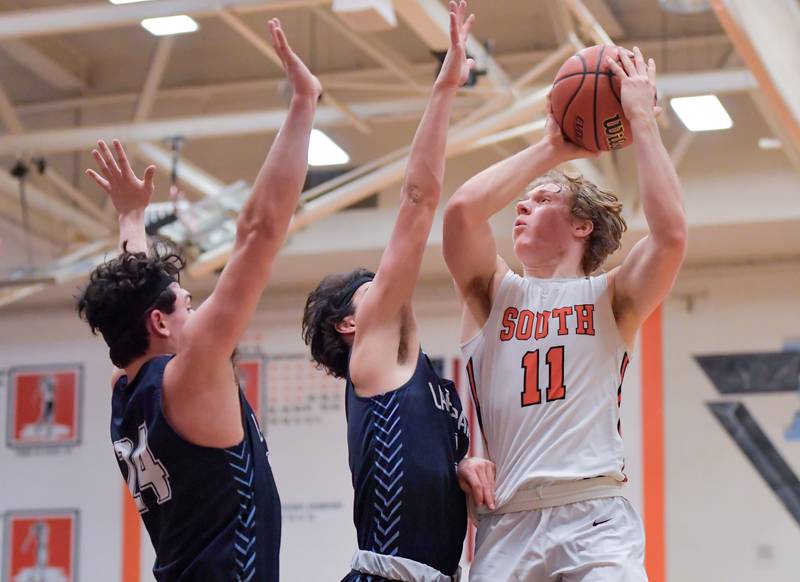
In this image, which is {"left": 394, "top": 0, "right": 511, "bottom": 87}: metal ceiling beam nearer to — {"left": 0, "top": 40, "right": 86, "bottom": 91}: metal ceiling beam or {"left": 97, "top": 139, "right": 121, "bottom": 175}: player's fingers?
{"left": 97, "top": 139, "right": 121, "bottom": 175}: player's fingers

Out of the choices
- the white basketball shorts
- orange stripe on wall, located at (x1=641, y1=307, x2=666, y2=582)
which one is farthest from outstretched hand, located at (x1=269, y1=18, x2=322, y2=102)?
orange stripe on wall, located at (x1=641, y1=307, x2=666, y2=582)

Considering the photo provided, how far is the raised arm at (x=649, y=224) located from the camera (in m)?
3.71

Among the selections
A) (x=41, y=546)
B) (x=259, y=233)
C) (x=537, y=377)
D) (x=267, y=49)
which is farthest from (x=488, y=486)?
(x=41, y=546)

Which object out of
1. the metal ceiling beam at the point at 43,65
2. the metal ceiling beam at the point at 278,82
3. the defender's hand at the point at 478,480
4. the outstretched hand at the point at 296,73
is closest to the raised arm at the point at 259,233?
the outstretched hand at the point at 296,73

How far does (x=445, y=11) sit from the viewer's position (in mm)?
8758

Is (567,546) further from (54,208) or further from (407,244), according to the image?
(54,208)

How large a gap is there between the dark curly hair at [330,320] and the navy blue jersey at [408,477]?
9.4 inches

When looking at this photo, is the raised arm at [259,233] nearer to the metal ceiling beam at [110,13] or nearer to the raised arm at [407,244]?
the raised arm at [407,244]

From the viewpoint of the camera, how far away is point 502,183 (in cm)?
391

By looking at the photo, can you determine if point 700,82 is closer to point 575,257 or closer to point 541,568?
point 575,257

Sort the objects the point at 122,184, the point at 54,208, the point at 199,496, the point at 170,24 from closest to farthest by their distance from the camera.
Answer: the point at 199,496, the point at 122,184, the point at 170,24, the point at 54,208

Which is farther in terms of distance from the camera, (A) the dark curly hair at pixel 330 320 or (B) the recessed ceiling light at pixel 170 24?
(B) the recessed ceiling light at pixel 170 24

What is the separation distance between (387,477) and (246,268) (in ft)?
2.70

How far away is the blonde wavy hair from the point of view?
4.03m
